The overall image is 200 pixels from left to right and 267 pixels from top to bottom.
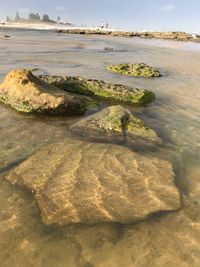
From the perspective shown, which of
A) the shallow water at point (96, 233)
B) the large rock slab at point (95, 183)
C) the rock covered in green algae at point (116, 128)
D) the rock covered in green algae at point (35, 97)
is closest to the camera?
the shallow water at point (96, 233)

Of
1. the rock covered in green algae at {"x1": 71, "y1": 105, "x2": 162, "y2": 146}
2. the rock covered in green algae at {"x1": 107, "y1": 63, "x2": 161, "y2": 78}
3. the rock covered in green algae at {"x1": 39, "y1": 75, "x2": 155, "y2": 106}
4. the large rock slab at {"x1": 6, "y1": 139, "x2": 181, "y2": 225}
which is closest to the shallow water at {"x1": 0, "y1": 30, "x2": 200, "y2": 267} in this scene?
the large rock slab at {"x1": 6, "y1": 139, "x2": 181, "y2": 225}

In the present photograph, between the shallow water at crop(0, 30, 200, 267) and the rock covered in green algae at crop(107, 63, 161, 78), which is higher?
the shallow water at crop(0, 30, 200, 267)

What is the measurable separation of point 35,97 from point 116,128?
8.36 ft

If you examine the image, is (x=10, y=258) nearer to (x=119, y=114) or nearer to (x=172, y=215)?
(x=172, y=215)

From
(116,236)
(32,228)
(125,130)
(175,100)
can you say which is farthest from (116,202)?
(175,100)

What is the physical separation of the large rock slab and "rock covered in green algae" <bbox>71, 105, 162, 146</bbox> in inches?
32.7

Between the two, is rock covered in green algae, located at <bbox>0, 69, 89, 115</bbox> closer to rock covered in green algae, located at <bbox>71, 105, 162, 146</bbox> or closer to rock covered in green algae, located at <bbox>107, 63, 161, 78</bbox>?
rock covered in green algae, located at <bbox>71, 105, 162, 146</bbox>

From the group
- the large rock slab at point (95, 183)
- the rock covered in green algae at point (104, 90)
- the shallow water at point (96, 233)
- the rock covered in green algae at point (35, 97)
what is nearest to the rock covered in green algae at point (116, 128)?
the shallow water at point (96, 233)

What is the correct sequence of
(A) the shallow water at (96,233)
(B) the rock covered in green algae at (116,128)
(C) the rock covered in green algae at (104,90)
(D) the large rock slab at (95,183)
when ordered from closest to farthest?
(A) the shallow water at (96,233) < (D) the large rock slab at (95,183) < (B) the rock covered in green algae at (116,128) < (C) the rock covered in green algae at (104,90)

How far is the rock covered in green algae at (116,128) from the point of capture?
735cm

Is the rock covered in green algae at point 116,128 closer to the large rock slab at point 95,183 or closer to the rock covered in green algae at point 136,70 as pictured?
the large rock slab at point 95,183

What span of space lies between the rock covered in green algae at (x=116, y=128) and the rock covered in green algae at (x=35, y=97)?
0.94 m

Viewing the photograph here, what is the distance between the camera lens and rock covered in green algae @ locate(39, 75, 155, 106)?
419 inches

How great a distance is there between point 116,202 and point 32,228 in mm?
1316
